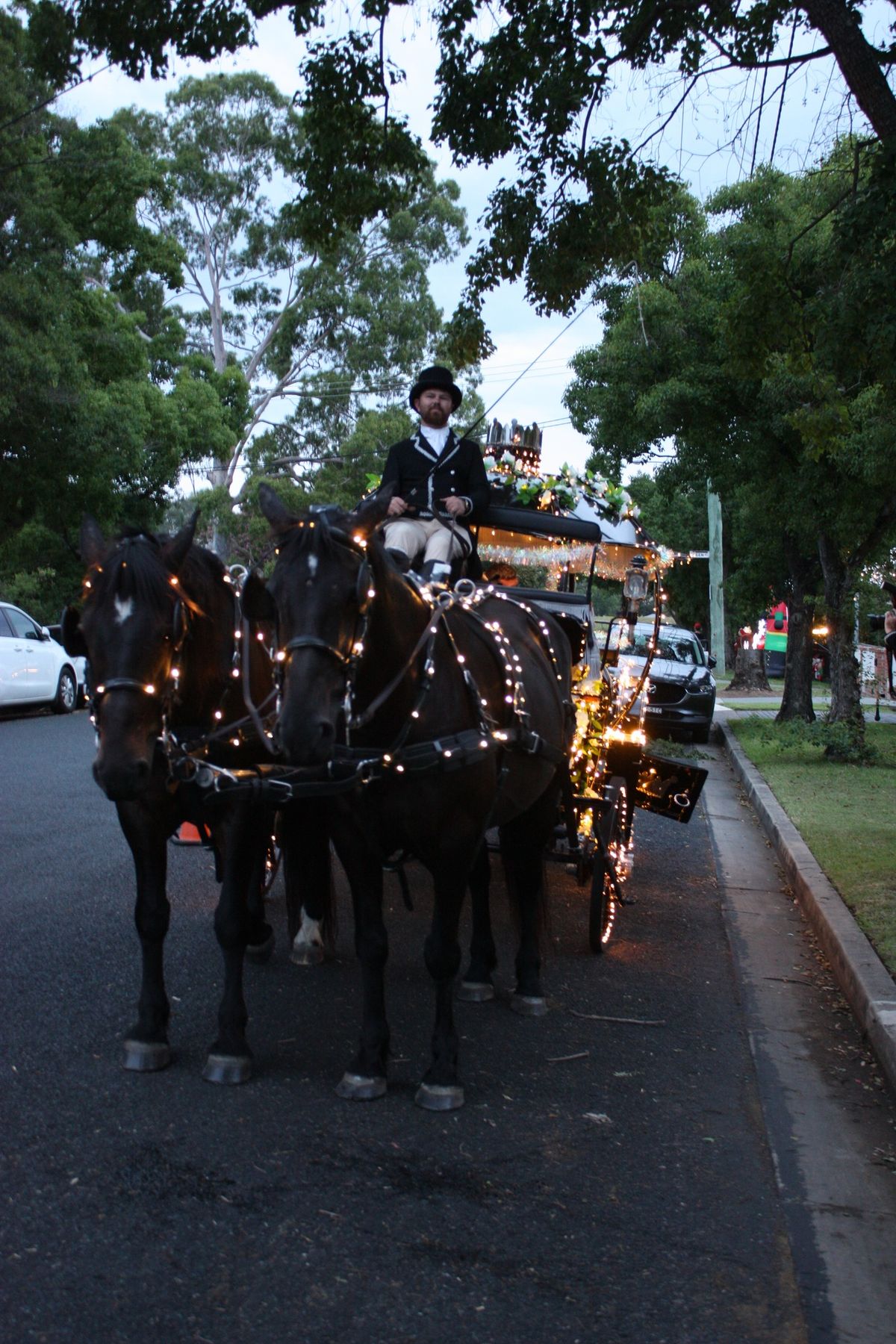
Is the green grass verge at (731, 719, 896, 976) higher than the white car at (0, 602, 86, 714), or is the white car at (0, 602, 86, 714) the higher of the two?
the white car at (0, 602, 86, 714)

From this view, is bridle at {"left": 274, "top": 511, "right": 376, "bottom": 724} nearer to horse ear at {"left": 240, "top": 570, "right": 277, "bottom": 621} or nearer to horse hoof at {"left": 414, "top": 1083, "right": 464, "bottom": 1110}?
horse ear at {"left": 240, "top": 570, "right": 277, "bottom": 621}

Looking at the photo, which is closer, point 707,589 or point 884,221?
point 884,221

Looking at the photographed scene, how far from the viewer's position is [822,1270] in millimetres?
3736

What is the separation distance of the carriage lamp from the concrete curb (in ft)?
7.20

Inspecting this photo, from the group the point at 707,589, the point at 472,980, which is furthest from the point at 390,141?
the point at 707,589

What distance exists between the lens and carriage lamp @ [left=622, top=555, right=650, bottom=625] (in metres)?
8.29

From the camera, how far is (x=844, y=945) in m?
7.00

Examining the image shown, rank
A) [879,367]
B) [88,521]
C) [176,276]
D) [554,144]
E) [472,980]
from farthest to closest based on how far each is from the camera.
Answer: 1. [176,276]
2. [554,144]
3. [879,367]
4. [472,980]
5. [88,521]

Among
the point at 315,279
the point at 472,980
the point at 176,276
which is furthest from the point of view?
the point at 315,279

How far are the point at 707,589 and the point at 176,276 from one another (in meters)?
25.7

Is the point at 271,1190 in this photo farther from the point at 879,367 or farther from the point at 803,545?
the point at 803,545

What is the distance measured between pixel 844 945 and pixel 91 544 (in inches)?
181

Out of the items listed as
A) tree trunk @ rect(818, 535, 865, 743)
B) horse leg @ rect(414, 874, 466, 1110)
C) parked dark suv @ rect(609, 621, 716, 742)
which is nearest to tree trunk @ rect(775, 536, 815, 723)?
parked dark suv @ rect(609, 621, 716, 742)

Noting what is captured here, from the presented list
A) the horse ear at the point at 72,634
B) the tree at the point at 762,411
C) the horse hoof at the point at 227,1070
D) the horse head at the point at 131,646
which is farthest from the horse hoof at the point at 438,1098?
the tree at the point at 762,411
